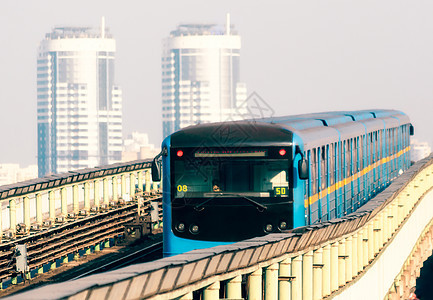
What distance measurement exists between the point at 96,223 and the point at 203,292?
18311mm

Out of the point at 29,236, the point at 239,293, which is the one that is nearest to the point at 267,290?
the point at 239,293

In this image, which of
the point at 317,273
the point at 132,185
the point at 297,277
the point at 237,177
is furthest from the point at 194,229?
the point at 132,185

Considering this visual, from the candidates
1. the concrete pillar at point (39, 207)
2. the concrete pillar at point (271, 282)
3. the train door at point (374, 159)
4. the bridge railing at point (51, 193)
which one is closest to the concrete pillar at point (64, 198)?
the bridge railing at point (51, 193)

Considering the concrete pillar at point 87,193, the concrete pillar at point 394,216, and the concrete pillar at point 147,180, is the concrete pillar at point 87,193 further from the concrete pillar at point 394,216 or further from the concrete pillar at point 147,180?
the concrete pillar at point 394,216

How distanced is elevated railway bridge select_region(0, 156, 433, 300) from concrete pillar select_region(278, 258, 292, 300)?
1 centimetres

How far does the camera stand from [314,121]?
78.9ft

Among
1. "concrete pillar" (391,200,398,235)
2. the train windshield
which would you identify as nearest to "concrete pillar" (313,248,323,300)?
the train windshield

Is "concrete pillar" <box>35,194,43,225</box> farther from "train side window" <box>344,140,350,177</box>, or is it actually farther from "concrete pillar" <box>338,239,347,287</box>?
"concrete pillar" <box>338,239,347,287</box>

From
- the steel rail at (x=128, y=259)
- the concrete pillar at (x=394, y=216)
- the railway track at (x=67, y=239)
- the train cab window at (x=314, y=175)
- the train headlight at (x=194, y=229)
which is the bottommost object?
the steel rail at (x=128, y=259)

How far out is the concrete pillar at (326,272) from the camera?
1545 cm

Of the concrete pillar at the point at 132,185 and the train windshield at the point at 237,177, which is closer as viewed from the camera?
the train windshield at the point at 237,177

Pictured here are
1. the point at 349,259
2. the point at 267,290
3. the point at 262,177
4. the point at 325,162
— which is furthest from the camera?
the point at 325,162

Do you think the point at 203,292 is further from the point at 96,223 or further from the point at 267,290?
the point at 96,223

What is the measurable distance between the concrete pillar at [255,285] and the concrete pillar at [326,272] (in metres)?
3.77
